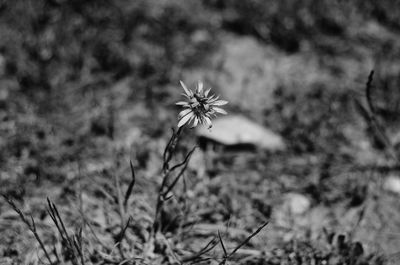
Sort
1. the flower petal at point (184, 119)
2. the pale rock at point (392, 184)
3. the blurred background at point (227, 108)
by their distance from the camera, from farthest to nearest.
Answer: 1. the pale rock at point (392, 184)
2. the blurred background at point (227, 108)
3. the flower petal at point (184, 119)

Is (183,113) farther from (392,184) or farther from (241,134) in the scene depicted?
(392,184)

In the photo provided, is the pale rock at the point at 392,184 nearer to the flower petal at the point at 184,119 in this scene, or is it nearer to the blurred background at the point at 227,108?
the blurred background at the point at 227,108

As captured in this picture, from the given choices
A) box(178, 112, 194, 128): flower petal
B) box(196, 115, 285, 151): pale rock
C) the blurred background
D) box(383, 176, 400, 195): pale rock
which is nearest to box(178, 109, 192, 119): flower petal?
box(178, 112, 194, 128): flower petal

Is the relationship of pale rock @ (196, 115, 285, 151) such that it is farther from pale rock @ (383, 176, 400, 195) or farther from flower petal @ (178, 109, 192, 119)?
flower petal @ (178, 109, 192, 119)

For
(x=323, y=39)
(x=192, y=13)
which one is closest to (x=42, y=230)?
(x=192, y=13)

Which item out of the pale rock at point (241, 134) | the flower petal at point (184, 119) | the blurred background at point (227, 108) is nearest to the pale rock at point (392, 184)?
the blurred background at point (227, 108)

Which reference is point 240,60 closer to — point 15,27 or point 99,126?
point 99,126

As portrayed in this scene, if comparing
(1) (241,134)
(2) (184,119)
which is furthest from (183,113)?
(1) (241,134)
